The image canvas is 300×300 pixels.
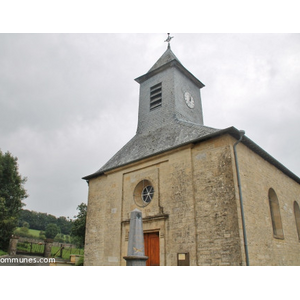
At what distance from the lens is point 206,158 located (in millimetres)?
9867

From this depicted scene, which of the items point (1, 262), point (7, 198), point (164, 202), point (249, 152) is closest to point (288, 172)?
point (249, 152)

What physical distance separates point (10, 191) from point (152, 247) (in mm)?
17392

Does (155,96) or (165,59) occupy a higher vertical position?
(165,59)

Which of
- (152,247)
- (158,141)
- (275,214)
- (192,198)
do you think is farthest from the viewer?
(158,141)

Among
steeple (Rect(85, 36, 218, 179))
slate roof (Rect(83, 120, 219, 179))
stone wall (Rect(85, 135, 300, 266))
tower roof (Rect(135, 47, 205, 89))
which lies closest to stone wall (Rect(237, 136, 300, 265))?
stone wall (Rect(85, 135, 300, 266))

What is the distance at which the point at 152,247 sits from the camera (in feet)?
34.1

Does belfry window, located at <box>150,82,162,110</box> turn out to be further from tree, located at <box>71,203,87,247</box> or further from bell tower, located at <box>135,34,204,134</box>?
tree, located at <box>71,203,87,247</box>

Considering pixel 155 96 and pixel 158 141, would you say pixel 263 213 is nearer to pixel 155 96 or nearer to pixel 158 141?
pixel 158 141

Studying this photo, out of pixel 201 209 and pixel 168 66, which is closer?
pixel 201 209

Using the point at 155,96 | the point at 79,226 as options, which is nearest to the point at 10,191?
the point at 79,226

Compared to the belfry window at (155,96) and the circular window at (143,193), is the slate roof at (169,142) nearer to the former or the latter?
the circular window at (143,193)

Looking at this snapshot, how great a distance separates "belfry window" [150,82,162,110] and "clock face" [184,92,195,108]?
5.24ft

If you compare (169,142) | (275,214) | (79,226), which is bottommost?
(275,214)

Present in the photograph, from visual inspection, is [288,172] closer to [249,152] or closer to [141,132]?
[249,152]
